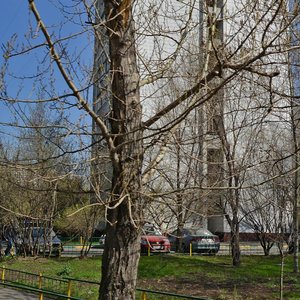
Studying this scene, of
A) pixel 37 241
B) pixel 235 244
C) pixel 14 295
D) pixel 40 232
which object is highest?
pixel 40 232

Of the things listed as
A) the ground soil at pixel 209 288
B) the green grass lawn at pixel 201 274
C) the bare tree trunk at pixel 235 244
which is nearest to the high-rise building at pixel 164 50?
the ground soil at pixel 209 288

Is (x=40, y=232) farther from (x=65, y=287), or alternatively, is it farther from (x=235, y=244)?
(x=65, y=287)

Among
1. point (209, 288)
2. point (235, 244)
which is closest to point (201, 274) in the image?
point (209, 288)

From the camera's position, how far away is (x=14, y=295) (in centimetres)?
1430

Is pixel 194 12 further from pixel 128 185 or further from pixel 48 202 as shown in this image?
pixel 48 202

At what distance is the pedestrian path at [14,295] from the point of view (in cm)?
1380

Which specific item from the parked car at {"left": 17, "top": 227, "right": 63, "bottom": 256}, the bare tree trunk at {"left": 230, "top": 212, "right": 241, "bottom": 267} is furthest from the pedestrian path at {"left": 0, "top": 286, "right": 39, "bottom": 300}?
the parked car at {"left": 17, "top": 227, "right": 63, "bottom": 256}

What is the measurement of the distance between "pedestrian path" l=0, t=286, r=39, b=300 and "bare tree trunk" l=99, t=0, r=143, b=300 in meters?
9.97

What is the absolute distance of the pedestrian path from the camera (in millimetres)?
13797

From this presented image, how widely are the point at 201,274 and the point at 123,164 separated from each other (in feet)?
41.5

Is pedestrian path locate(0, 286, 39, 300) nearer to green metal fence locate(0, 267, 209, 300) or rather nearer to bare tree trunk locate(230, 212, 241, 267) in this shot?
green metal fence locate(0, 267, 209, 300)

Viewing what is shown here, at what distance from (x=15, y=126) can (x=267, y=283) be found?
11.3 metres

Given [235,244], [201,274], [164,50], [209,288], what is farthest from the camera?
[235,244]

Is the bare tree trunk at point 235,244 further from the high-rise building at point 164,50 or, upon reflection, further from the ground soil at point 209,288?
the high-rise building at point 164,50
